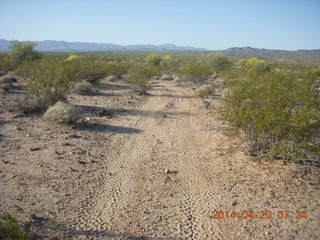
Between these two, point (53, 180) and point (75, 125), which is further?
point (75, 125)

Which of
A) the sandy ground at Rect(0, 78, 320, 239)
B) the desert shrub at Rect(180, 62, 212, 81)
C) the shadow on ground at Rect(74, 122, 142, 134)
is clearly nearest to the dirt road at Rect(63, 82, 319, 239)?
the sandy ground at Rect(0, 78, 320, 239)

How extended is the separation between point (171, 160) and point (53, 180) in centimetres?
355

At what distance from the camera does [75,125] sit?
10828mm

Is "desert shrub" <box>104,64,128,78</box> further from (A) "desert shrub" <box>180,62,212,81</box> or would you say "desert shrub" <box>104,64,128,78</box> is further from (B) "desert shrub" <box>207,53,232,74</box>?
(B) "desert shrub" <box>207,53,232,74</box>

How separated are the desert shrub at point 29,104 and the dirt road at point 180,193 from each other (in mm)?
5286

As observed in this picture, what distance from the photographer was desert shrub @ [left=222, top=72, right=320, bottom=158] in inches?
262

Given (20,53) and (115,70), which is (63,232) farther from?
(20,53)

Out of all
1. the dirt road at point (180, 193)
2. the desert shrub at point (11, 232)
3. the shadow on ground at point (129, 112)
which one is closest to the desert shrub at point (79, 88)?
the shadow on ground at point (129, 112)

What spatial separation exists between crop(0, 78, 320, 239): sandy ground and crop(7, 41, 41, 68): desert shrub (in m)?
20.7

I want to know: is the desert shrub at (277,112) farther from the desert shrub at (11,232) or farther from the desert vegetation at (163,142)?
the desert shrub at (11,232)

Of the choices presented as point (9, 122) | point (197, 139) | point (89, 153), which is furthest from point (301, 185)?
point (9, 122)

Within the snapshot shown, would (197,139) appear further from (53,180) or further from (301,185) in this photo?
(53,180)

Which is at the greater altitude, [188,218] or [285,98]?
[285,98]

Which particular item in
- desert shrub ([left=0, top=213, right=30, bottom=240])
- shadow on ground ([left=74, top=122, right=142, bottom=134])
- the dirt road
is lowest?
the dirt road
